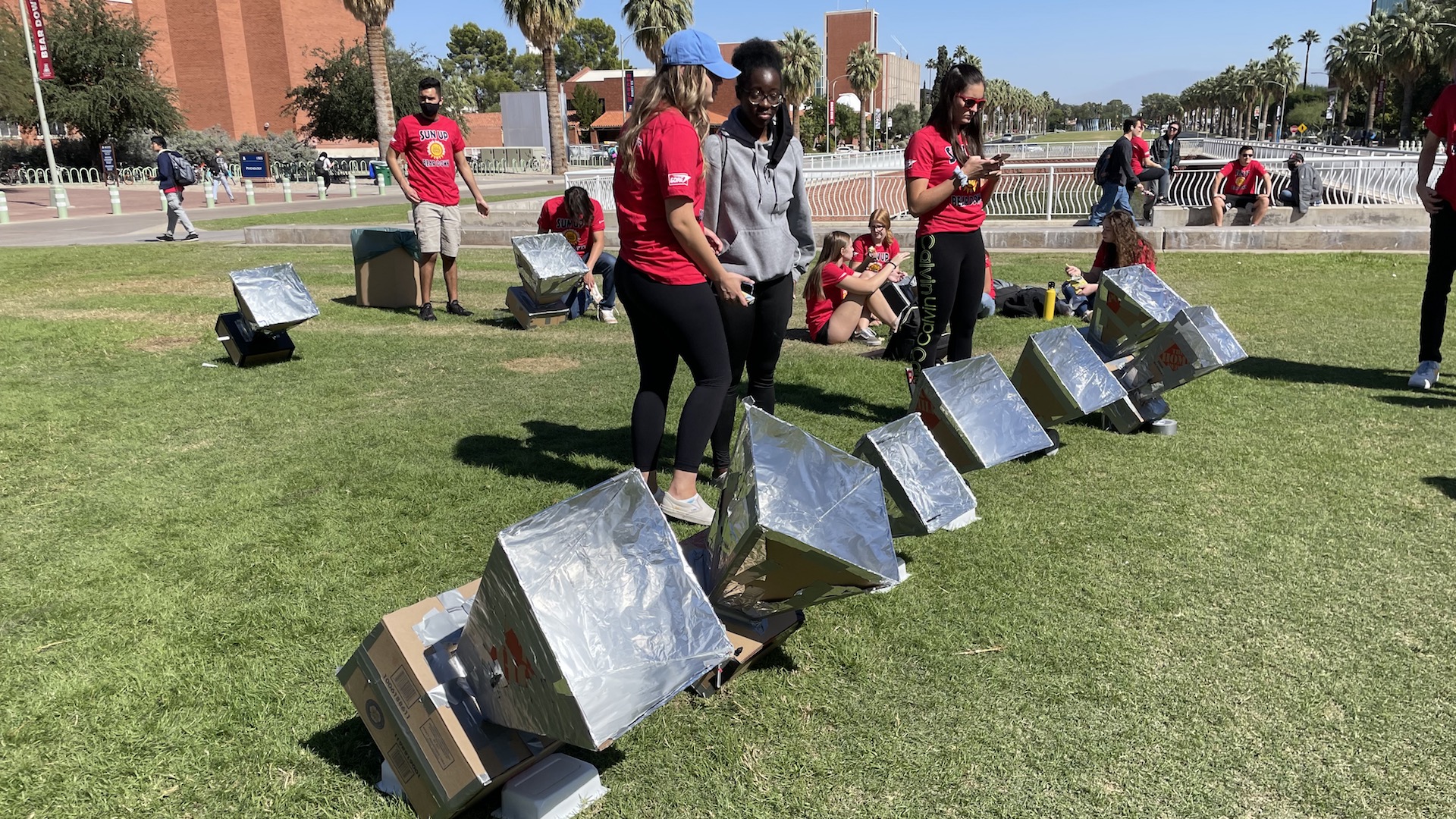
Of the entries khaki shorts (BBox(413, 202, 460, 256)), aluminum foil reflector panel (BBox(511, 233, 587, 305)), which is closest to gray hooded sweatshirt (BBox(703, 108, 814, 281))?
aluminum foil reflector panel (BBox(511, 233, 587, 305))

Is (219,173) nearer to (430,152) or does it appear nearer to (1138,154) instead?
(430,152)

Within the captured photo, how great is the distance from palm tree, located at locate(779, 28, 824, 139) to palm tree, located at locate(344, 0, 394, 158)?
122ft

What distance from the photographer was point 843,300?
7.71 meters

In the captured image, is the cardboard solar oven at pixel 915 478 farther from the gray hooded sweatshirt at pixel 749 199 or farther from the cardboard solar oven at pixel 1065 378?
the cardboard solar oven at pixel 1065 378

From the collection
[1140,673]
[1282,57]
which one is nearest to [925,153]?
[1140,673]

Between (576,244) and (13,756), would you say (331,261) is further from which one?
(13,756)

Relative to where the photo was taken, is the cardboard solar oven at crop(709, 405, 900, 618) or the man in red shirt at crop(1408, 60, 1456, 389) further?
the man in red shirt at crop(1408, 60, 1456, 389)

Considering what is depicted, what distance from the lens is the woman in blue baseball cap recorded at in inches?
130

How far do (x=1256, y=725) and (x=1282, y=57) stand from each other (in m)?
125

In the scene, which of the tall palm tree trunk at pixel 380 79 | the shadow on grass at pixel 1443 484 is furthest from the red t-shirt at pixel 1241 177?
the tall palm tree trunk at pixel 380 79

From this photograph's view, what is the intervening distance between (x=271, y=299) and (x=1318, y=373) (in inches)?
288

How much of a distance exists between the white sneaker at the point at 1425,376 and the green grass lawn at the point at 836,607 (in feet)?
0.58

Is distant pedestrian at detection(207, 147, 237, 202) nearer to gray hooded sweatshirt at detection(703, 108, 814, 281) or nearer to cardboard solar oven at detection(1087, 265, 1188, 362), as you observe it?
gray hooded sweatshirt at detection(703, 108, 814, 281)

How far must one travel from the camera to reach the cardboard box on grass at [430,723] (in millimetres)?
2107
